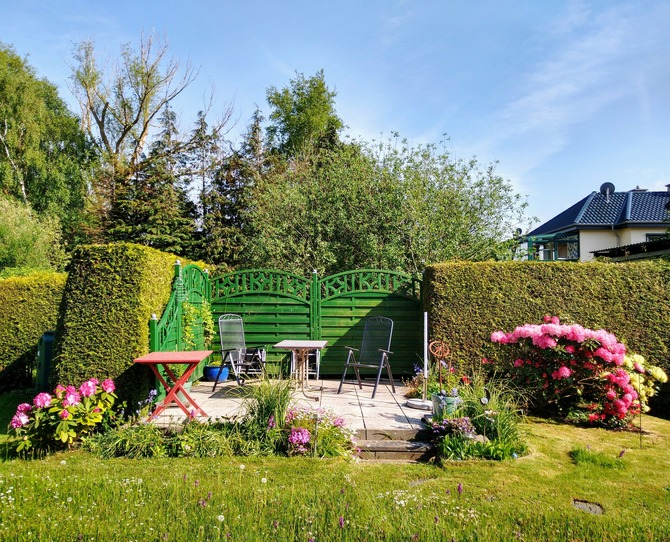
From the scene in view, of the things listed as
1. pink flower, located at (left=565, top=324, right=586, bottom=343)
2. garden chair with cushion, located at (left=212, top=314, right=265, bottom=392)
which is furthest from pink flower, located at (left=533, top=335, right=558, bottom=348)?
garden chair with cushion, located at (left=212, top=314, right=265, bottom=392)

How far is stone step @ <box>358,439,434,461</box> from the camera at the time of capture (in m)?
4.48

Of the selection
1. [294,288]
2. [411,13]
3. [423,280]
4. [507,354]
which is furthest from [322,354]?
[411,13]

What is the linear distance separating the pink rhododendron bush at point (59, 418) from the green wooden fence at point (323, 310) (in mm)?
3319

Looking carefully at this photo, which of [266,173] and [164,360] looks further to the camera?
[266,173]

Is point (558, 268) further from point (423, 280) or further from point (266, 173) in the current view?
point (266, 173)

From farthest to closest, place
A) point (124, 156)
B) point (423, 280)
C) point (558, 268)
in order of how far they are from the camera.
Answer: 1. point (124, 156)
2. point (423, 280)
3. point (558, 268)

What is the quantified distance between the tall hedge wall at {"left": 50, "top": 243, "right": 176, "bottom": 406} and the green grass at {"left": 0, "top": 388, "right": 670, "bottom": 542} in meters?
0.93

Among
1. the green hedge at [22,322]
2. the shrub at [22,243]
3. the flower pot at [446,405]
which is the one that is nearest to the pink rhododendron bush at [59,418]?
the flower pot at [446,405]

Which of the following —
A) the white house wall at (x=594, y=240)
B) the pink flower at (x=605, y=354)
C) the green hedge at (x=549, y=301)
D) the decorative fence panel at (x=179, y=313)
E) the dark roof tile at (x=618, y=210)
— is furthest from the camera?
the white house wall at (x=594, y=240)

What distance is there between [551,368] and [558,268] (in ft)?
6.58

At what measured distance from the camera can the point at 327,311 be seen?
8125 millimetres

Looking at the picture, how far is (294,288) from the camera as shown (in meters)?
8.33

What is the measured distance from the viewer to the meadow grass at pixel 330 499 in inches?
110

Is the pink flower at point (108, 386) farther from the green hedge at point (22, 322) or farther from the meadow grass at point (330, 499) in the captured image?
the green hedge at point (22, 322)
